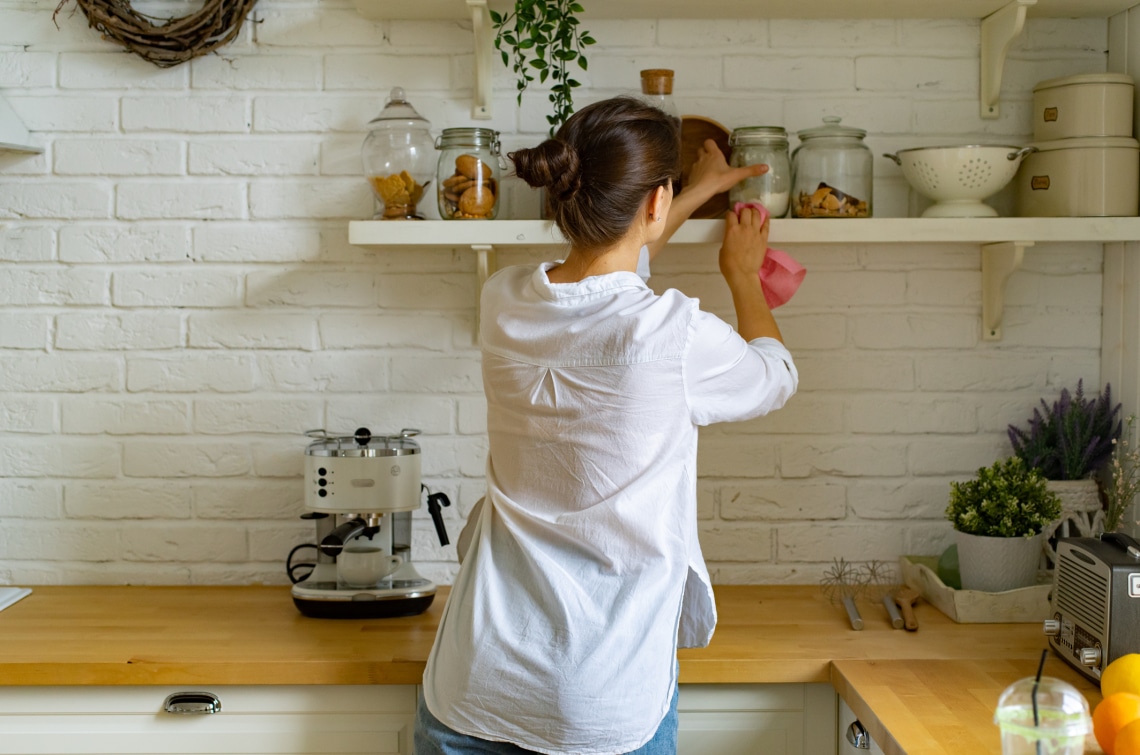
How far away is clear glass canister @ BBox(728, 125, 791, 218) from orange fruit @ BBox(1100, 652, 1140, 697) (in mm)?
904

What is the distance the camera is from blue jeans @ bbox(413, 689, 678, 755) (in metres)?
1.36

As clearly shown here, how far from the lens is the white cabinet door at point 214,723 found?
1656 mm

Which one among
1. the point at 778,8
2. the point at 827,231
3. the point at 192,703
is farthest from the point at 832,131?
the point at 192,703

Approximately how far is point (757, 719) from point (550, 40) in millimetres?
→ 1205

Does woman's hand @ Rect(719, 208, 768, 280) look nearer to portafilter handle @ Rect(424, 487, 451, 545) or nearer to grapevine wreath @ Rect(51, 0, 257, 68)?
portafilter handle @ Rect(424, 487, 451, 545)

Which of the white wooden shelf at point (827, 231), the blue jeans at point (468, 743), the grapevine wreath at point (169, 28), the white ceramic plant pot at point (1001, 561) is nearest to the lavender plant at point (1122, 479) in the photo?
the white ceramic plant pot at point (1001, 561)

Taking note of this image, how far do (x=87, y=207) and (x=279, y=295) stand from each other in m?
0.41

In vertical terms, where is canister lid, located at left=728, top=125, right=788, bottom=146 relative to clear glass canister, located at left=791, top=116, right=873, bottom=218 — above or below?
above

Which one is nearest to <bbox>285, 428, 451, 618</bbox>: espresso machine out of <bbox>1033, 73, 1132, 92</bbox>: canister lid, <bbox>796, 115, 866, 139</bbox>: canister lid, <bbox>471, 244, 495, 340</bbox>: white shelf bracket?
<bbox>471, 244, 495, 340</bbox>: white shelf bracket

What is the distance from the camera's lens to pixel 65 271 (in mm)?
2090

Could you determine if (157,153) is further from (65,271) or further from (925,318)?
(925,318)

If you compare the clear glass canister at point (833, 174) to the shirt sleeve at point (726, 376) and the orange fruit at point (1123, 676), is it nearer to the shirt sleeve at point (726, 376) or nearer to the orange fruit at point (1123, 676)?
the shirt sleeve at point (726, 376)

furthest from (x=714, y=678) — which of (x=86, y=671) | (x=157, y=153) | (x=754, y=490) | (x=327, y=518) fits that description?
(x=157, y=153)

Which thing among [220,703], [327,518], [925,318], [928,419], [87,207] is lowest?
[220,703]
